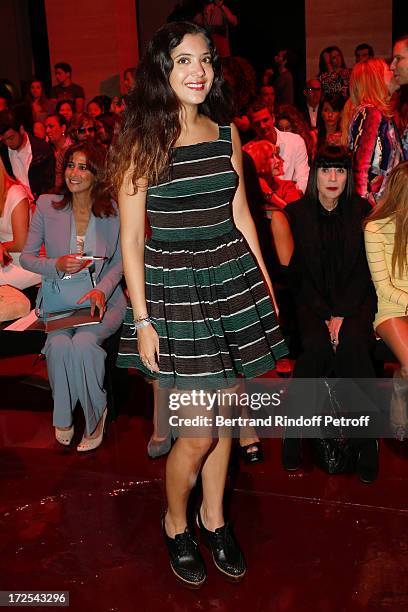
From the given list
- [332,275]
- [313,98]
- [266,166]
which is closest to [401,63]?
[266,166]

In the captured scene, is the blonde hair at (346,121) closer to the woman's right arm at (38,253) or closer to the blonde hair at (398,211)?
the blonde hair at (398,211)

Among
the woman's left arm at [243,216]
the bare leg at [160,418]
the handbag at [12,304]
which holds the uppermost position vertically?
the woman's left arm at [243,216]

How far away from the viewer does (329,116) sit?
5930 mm

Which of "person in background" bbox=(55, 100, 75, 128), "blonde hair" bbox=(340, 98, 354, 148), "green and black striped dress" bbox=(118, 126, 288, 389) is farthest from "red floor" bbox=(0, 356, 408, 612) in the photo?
"person in background" bbox=(55, 100, 75, 128)

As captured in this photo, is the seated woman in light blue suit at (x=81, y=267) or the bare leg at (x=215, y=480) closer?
the bare leg at (x=215, y=480)

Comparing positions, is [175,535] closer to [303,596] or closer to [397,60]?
[303,596]

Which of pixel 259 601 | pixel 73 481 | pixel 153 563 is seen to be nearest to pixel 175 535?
pixel 153 563

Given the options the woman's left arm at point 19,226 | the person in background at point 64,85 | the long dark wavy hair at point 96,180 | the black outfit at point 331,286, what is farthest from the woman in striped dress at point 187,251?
the person in background at point 64,85

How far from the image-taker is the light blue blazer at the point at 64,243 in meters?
3.53

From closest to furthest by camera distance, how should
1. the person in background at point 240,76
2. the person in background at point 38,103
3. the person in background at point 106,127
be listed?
the person in background at point 240,76 → the person in background at point 106,127 → the person in background at point 38,103

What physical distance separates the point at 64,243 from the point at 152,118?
54.4 inches

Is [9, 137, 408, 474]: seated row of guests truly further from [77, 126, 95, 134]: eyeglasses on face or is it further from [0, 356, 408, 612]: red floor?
[77, 126, 95, 134]: eyeglasses on face

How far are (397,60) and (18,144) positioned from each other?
3245mm
